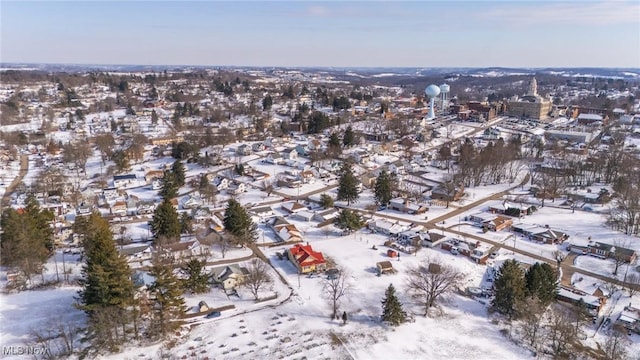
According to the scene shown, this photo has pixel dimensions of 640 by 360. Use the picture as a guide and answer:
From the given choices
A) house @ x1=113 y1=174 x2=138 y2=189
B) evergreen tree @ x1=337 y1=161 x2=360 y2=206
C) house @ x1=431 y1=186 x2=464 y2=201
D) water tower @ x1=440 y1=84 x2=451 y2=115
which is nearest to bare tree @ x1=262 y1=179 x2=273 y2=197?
evergreen tree @ x1=337 y1=161 x2=360 y2=206

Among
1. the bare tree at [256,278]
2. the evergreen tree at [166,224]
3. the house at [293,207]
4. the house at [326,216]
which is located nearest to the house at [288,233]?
the house at [326,216]

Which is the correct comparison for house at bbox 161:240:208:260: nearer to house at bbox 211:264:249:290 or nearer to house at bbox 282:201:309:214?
house at bbox 211:264:249:290

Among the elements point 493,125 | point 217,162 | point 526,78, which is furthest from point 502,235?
point 526,78

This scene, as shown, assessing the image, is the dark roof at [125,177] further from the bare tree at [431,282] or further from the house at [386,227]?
the bare tree at [431,282]

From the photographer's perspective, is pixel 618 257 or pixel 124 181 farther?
pixel 124 181

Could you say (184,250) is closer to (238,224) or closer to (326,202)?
(238,224)

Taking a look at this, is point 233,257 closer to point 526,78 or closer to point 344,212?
point 344,212

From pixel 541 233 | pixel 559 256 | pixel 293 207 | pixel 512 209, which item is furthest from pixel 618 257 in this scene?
pixel 293 207
